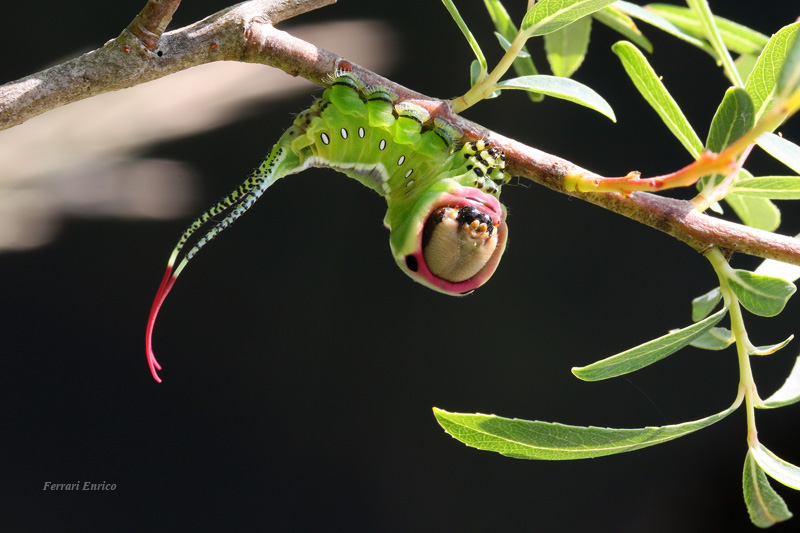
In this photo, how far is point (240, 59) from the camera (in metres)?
0.62

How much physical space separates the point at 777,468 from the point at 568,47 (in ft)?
2.24

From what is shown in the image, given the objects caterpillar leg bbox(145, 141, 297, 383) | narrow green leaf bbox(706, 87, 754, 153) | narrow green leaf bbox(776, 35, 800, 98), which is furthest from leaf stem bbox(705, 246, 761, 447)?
caterpillar leg bbox(145, 141, 297, 383)

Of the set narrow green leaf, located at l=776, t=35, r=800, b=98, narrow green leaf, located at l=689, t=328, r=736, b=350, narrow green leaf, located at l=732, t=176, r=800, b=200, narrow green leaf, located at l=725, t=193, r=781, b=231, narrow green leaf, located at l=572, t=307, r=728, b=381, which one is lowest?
narrow green leaf, located at l=572, t=307, r=728, b=381

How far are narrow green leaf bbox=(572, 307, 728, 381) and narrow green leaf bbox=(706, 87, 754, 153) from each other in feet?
0.56

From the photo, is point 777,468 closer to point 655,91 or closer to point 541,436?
point 541,436

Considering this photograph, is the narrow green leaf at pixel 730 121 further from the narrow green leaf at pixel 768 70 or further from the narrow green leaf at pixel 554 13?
the narrow green leaf at pixel 554 13

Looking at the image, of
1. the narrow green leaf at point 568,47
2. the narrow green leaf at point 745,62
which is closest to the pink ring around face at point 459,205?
the narrow green leaf at point 568,47

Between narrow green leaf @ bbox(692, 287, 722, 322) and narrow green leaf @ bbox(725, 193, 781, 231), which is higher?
narrow green leaf @ bbox(725, 193, 781, 231)

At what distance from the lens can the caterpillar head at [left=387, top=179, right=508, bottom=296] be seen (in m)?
0.69

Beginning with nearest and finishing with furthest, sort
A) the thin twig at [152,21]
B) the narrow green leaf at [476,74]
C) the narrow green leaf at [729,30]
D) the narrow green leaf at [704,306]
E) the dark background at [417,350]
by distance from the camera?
1. the thin twig at [152,21]
2. the narrow green leaf at [476,74]
3. the narrow green leaf at [704,306]
4. the narrow green leaf at [729,30]
5. the dark background at [417,350]

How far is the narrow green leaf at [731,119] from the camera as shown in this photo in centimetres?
61

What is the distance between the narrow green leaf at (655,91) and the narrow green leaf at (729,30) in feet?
0.93

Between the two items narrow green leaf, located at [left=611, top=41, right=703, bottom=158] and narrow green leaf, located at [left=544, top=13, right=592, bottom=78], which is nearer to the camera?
narrow green leaf, located at [left=611, top=41, right=703, bottom=158]

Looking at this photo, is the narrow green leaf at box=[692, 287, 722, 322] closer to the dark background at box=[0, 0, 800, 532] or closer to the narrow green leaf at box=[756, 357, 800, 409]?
the narrow green leaf at box=[756, 357, 800, 409]
